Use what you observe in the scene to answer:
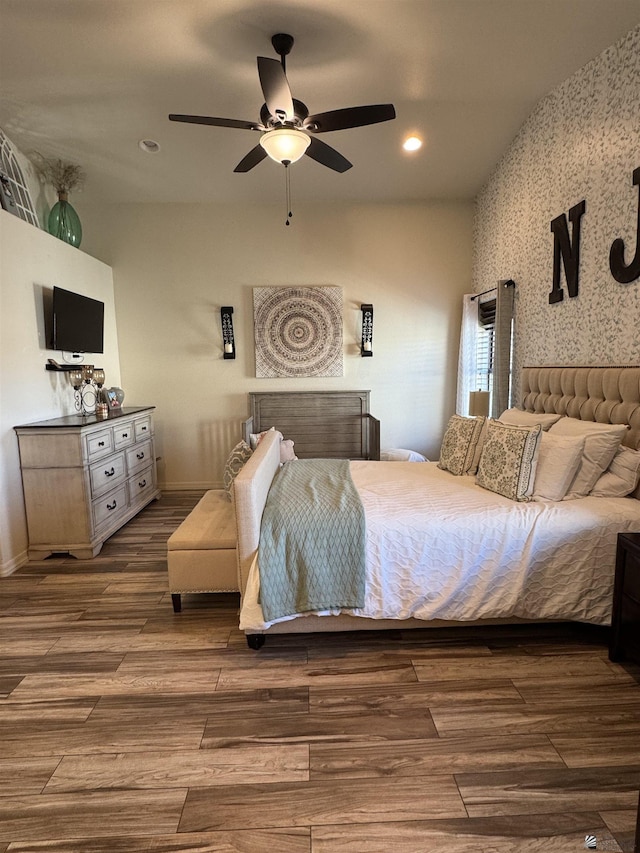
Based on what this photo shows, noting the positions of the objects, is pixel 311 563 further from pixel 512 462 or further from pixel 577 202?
pixel 577 202

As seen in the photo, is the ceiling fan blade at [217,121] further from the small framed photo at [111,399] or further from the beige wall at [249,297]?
the small framed photo at [111,399]

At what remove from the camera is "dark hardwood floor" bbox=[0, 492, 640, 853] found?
53.9 inches

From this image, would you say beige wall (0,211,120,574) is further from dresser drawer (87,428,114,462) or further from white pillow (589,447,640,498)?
white pillow (589,447,640,498)

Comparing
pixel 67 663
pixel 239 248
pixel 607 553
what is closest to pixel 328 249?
pixel 239 248

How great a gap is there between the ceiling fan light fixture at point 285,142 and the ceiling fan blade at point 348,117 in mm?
93

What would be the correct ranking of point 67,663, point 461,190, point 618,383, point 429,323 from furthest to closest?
1. point 429,323
2. point 461,190
3. point 618,383
4. point 67,663

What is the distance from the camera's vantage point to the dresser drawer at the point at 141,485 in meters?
4.17

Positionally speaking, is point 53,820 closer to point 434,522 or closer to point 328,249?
point 434,522

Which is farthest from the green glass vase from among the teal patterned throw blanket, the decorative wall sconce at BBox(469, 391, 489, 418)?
the decorative wall sconce at BBox(469, 391, 489, 418)

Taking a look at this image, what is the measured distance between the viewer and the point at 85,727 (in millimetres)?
1768

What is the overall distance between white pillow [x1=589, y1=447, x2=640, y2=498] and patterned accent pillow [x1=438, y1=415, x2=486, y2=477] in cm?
81

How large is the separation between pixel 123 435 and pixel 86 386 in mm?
717

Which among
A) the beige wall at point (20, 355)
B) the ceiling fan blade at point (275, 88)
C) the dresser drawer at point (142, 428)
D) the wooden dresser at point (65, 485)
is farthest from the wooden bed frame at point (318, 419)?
the ceiling fan blade at point (275, 88)

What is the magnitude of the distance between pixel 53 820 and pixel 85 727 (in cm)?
38
